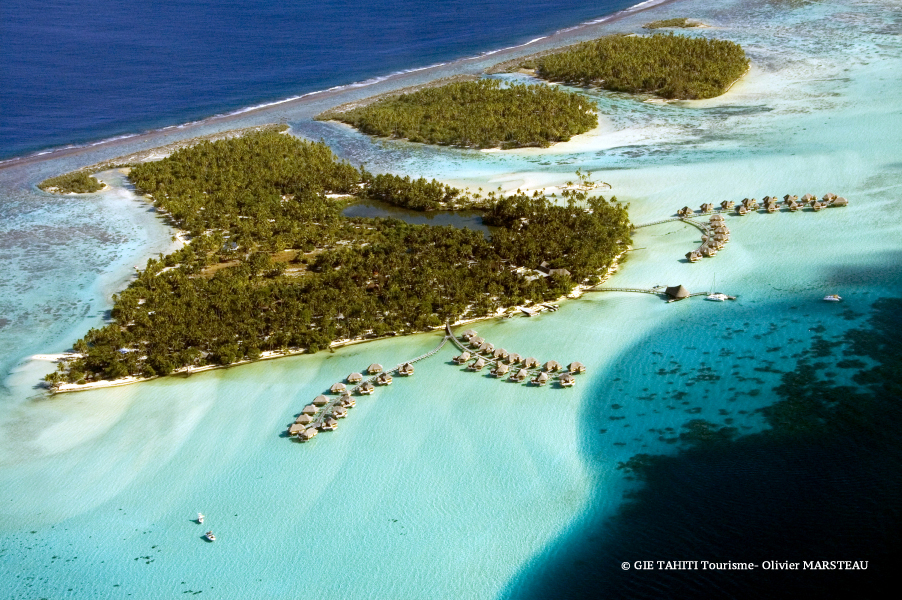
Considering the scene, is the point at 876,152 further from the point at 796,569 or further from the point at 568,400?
the point at 796,569

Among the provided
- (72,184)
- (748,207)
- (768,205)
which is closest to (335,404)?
(748,207)

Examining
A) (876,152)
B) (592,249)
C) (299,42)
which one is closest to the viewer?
(592,249)

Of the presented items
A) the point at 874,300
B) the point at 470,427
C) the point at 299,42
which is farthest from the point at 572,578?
the point at 299,42

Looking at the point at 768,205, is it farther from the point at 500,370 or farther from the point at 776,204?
the point at 500,370

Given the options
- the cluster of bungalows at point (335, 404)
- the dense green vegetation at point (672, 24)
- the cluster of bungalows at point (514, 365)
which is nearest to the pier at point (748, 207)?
the cluster of bungalows at point (514, 365)

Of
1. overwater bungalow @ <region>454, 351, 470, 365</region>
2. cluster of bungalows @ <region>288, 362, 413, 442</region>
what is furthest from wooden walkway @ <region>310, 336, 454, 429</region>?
overwater bungalow @ <region>454, 351, 470, 365</region>
